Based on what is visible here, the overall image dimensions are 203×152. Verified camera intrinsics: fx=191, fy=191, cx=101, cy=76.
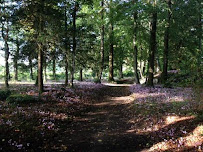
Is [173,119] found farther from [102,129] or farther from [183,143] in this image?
[102,129]

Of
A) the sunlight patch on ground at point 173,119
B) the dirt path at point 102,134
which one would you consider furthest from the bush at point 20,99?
the sunlight patch on ground at point 173,119

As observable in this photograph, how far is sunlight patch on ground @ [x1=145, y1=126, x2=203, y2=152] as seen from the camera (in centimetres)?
607

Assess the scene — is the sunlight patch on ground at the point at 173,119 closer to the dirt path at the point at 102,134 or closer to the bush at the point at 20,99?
the dirt path at the point at 102,134

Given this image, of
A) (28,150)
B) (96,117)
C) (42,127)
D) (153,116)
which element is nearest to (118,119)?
(96,117)

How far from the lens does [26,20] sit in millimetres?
15711

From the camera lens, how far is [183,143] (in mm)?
6297

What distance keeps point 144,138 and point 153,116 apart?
2.09m

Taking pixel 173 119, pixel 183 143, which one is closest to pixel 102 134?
pixel 173 119

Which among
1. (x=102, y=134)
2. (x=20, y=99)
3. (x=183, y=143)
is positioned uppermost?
(x=20, y=99)

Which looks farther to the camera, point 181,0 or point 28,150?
point 181,0

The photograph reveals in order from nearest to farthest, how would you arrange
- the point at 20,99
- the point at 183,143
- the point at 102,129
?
the point at 183,143 → the point at 102,129 → the point at 20,99

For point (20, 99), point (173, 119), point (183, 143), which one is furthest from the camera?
point (20, 99)

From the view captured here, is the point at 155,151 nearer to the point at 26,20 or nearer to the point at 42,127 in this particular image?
the point at 42,127

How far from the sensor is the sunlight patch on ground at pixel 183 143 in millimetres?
6074
